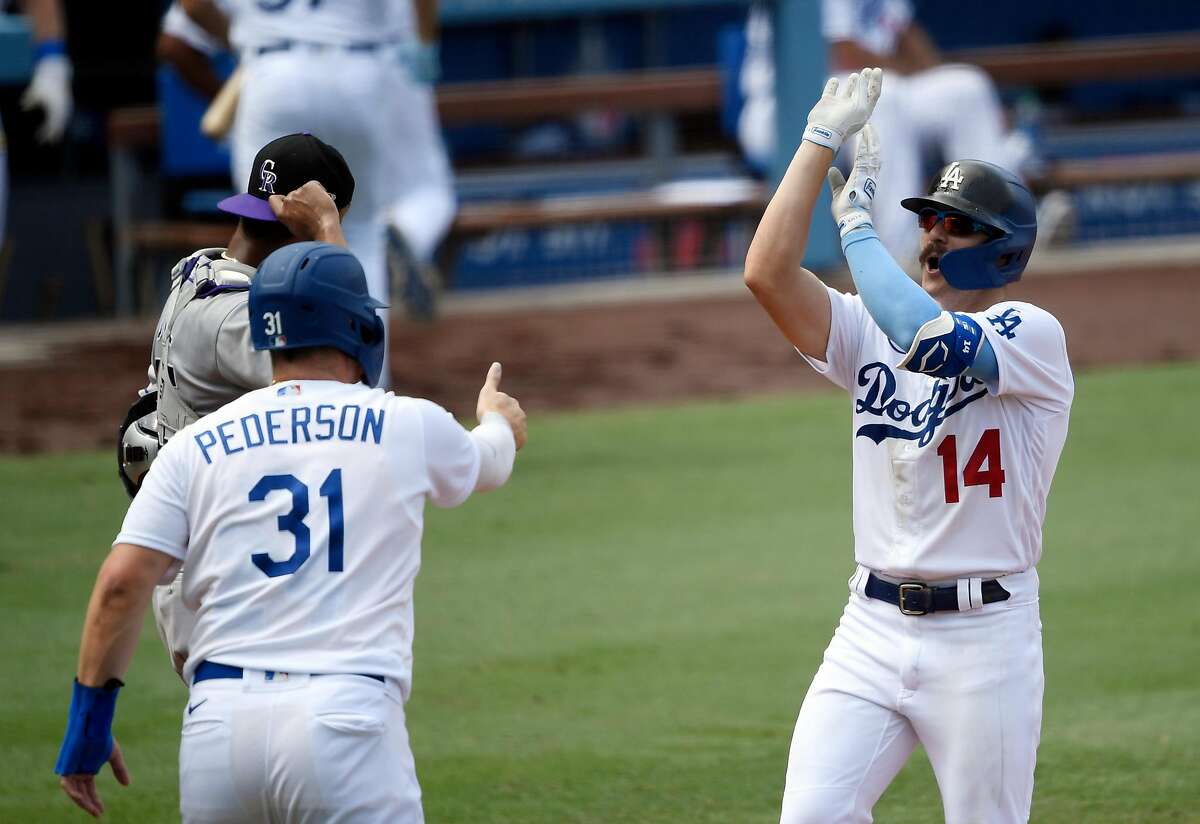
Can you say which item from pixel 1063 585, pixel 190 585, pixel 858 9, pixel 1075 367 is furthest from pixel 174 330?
pixel 858 9

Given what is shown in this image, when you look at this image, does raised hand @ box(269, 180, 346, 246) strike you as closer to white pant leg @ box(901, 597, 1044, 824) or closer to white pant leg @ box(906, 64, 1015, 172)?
white pant leg @ box(901, 597, 1044, 824)

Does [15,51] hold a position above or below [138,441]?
above

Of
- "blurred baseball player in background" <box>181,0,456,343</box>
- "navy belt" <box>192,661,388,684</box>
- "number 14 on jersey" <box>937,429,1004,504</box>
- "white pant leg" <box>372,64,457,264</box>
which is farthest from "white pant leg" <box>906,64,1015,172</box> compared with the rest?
"navy belt" <box>192,661,388,684</box>

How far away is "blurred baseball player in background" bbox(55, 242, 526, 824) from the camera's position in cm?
265

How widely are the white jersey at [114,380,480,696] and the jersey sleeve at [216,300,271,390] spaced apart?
538 mm

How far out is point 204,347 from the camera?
11.2ft

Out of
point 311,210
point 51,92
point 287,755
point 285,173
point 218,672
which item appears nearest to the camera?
point 287,755

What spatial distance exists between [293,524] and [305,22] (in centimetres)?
528

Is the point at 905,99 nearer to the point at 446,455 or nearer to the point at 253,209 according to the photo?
the point at 253,209

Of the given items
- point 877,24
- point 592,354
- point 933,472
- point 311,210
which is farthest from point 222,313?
point 877,24

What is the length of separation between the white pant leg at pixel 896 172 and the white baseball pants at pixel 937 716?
29.1 ft

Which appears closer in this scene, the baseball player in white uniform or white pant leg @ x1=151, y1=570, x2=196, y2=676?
the baseball player in white uniform

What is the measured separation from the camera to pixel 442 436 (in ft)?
9.21

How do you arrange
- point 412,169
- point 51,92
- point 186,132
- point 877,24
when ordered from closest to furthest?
point 51,92
point 412,169
point 877,24
point 186,132
